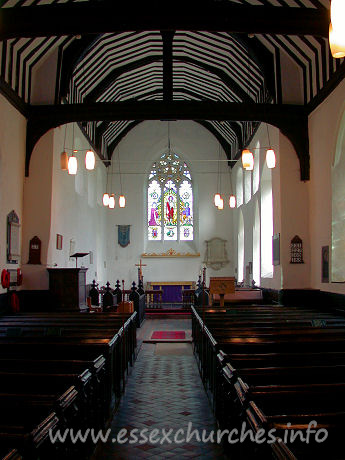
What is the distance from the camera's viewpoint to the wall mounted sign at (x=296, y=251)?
9.71 m

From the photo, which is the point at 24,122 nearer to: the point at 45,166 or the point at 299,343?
the point at 45,166

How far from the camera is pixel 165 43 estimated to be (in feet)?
33.2

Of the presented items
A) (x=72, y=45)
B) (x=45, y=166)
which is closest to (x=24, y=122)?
(x=45, y=166)

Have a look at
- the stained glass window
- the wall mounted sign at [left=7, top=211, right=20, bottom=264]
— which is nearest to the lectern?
the wall mounted sign at [left=7, top=211, right=20, bottom=264]

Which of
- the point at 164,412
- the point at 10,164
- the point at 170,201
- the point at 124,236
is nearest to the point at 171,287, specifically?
the point at 124,236

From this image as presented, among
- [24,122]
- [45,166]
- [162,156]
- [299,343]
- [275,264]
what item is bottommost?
[299,343]

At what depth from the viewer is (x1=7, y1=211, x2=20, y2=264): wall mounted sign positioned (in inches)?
342

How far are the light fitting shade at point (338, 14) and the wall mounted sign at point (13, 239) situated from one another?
24.4 feet

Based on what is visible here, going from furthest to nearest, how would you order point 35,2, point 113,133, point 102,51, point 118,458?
point 113,133
point 102,51
point 35,2
point 118,458

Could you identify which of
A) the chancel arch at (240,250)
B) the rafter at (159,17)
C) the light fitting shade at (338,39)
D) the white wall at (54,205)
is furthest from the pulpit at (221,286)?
the chancel arch at (240,250)

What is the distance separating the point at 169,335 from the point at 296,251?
337 cm

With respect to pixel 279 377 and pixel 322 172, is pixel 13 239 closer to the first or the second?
pixel 322 172

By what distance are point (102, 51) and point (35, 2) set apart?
131 inches

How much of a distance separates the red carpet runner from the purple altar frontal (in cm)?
732
